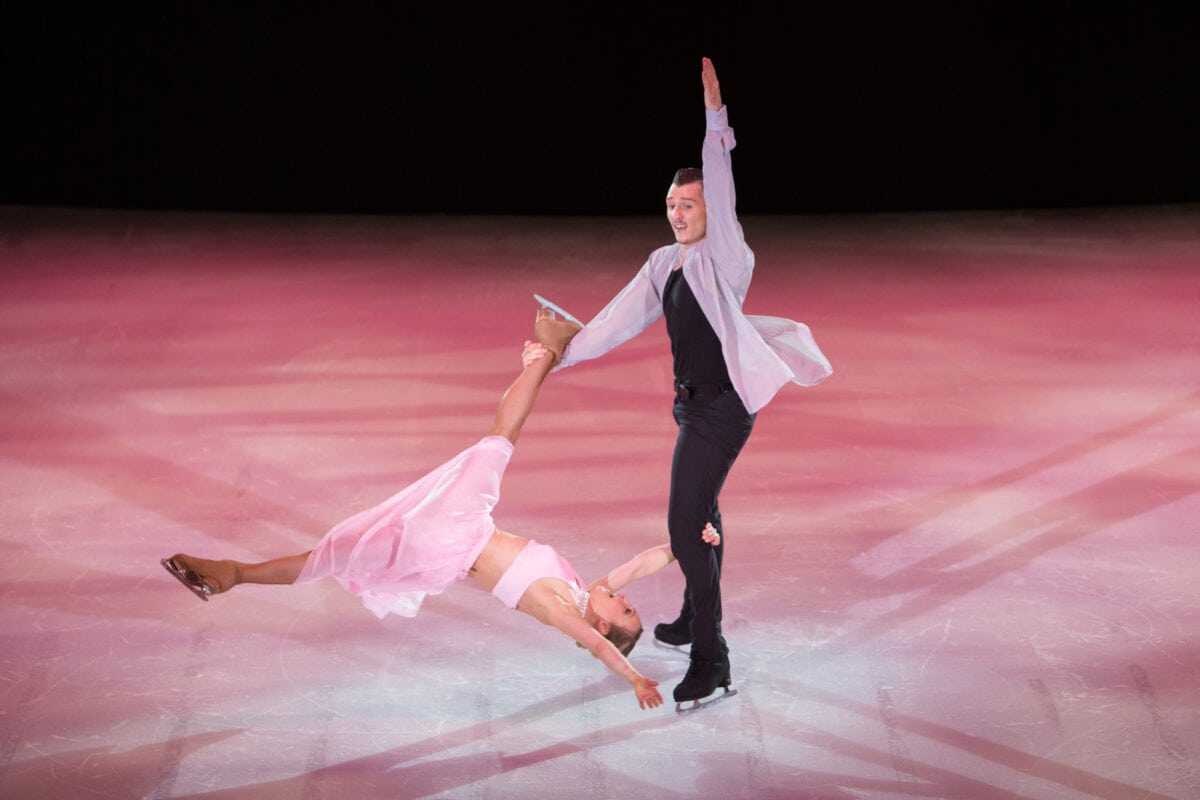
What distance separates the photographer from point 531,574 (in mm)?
3939

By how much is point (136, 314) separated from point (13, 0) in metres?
3.41

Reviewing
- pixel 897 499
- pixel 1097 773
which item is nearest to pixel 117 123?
pixel 897 499

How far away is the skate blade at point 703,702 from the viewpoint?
13.0 feet

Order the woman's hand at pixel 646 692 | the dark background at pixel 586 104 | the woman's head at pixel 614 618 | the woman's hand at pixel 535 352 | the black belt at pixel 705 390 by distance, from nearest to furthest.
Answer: the woman's hand at pixel 646 692 < the woman's head at pixel 614 618 < the black belt at pixel 705 390 < the woman's hand at pixel 535 352 < the dark background at pixel 586 104

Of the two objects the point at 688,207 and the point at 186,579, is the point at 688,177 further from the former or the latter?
the point at 186,579

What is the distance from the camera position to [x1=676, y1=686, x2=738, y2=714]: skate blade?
3.97 metres

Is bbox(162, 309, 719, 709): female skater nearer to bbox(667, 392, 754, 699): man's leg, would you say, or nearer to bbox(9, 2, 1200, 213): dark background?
bbox(667, 392, 754, 699): man's leg

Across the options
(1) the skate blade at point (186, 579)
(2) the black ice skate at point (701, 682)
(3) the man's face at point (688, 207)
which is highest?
(3) the man's face at point (688, 207)

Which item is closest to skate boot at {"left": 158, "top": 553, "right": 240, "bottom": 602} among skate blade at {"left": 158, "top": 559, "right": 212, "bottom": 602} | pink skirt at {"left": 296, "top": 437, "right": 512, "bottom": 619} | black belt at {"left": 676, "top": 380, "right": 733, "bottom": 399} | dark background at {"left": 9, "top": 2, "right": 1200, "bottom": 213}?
skate blade at {"left": 158, "top": 559, "right": 212, "bottom": 602}

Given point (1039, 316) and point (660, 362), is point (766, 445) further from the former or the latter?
point (1039, 316)

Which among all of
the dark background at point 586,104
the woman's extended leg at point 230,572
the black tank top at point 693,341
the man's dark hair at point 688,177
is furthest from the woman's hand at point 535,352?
the dark background at point 586,104

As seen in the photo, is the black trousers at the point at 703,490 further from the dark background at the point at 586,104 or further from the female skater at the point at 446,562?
the dark background at the point at 586,104

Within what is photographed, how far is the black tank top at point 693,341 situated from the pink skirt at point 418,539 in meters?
0.54

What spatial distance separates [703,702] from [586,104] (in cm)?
670
